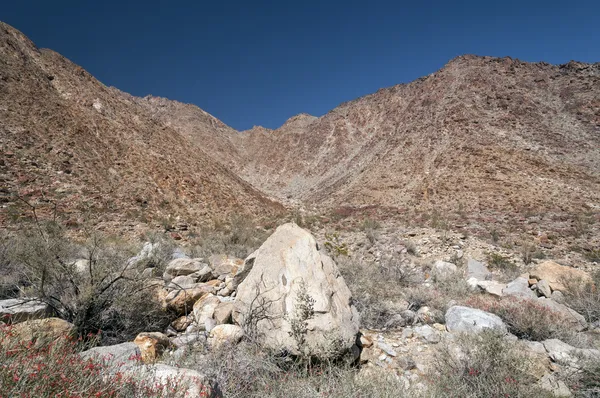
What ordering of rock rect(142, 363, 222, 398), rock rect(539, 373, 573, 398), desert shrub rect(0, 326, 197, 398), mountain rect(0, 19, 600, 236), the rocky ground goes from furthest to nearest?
mountain rect(0, 19, 600, 236) → the rocky ground → rock rect(539, 373, 573, 398) → rock rect(142, 363, 222, 398) → desert shrub rect(0, 326, 197, 398)

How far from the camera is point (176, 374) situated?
1909mm

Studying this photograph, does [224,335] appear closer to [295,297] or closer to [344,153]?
[295,297]

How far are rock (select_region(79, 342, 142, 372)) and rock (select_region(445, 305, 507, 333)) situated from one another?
3.63 metres

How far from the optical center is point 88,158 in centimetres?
1314

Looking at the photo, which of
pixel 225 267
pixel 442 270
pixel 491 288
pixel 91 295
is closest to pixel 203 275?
pixel 225 267

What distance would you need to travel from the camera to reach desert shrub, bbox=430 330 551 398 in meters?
2.42

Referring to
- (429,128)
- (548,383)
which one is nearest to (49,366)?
(548,383)

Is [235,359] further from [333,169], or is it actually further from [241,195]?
[333,169]

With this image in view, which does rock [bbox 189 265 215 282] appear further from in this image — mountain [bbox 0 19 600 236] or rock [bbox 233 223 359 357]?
mountain [bbox 0 19 600 236]

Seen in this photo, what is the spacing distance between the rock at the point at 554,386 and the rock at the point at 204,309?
11.6ft

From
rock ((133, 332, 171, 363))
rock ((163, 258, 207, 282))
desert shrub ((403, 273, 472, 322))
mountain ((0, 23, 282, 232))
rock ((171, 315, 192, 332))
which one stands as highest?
mountain ((0, 23, 282, 232))

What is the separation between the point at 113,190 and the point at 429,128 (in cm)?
2995

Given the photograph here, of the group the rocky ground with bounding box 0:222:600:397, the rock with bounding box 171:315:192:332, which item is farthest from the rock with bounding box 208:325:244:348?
the rock with bounding box 171:315:192:332

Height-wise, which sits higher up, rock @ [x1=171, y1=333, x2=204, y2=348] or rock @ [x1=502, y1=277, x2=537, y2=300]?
rock @ [x1=502, y1=277, x2=537, y2=300]
